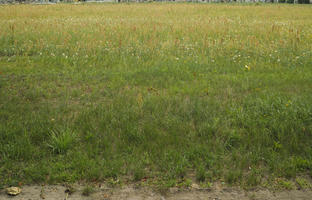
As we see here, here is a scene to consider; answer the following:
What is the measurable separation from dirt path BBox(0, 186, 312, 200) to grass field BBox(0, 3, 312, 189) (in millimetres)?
150

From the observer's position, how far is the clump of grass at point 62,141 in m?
4.18

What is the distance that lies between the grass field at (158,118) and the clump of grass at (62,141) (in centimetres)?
2

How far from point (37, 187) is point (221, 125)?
2902 mm

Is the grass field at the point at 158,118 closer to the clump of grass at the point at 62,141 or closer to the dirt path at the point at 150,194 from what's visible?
the clump of grass at the point at 62,141

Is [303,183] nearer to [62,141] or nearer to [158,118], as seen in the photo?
[158,118]

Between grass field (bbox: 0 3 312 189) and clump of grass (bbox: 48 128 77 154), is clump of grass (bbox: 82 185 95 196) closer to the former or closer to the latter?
grass field (bbox: 0 3 312 189)

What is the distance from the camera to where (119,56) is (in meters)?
9.24

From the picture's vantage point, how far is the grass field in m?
3.77

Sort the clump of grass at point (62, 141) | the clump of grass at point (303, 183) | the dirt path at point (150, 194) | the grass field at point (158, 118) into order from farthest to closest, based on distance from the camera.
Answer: the clump of grass at point (62, 141) → the grass field at point (158, 118) → the clump of grass at point (303, 183) → the dirt path at point (150, 194)

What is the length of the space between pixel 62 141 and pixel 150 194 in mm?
1620

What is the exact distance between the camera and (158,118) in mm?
5059

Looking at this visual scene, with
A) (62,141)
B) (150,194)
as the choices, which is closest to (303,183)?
(150,194)

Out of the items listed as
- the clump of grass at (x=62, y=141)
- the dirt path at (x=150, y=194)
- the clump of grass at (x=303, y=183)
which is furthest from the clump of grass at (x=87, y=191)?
the clump of grass at (x=303, y=183)

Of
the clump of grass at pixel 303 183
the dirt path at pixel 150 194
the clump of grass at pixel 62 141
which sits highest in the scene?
the clump of grass at pixel 62 141
